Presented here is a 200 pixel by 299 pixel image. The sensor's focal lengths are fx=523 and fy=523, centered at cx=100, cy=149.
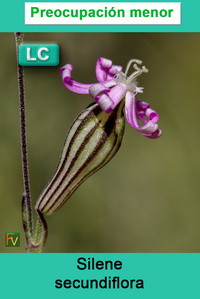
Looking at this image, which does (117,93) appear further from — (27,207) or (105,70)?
(27,207)

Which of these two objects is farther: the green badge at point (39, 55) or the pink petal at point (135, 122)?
the green badge at point (39, 55)

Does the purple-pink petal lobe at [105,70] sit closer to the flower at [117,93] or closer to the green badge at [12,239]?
the flower at [117,93]

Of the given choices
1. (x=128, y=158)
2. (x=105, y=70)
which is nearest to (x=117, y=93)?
(x=105, y=70)

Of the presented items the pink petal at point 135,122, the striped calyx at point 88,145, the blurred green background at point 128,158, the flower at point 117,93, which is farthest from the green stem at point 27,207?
the blurred green background at point 128,158

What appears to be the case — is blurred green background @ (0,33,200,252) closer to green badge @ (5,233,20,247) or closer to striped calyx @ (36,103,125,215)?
green badge @ (5,233,20,247)
